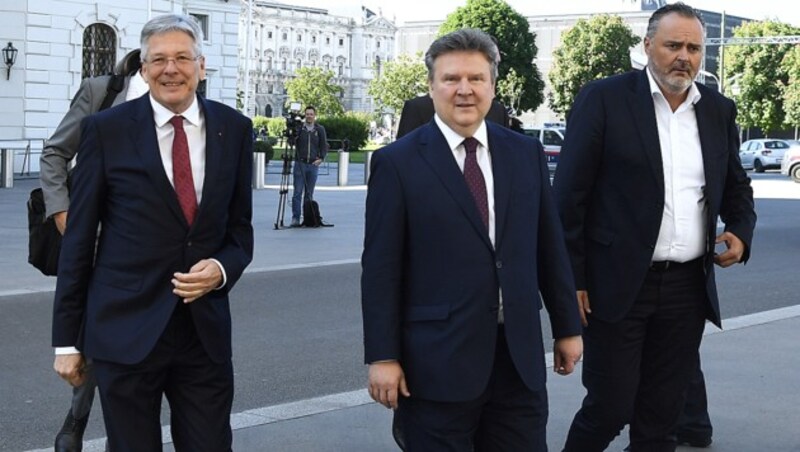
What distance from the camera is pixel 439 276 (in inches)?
158

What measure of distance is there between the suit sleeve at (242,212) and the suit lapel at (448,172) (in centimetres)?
69

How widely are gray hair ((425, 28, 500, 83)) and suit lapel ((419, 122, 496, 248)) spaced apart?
0.19m

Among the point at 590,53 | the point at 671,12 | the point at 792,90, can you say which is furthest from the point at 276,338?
the point at 590,53

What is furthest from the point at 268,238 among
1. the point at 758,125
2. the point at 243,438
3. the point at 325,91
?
the point at 325,91

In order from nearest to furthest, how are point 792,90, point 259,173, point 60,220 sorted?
point 60,220
point 259,173
point 792,90

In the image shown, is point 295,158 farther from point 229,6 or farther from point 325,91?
point 325,91

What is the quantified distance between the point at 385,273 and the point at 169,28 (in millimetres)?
1083

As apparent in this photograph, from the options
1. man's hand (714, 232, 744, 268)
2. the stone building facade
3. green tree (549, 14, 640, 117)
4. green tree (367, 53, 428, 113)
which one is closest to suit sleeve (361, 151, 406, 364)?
man's hand (714, 232, 744, 268)

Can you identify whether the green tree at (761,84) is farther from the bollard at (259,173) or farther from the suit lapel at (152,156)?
the suit lapel at (152,156)

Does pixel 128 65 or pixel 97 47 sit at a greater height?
pixel 97 47

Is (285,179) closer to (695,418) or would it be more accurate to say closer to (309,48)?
(695,418)

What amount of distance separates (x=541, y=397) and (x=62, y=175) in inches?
103

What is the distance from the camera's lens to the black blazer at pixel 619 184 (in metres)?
5.15

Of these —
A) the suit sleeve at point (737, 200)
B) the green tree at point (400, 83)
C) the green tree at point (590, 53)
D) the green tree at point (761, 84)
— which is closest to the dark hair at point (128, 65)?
the suit sleeve at point (737, 200)
